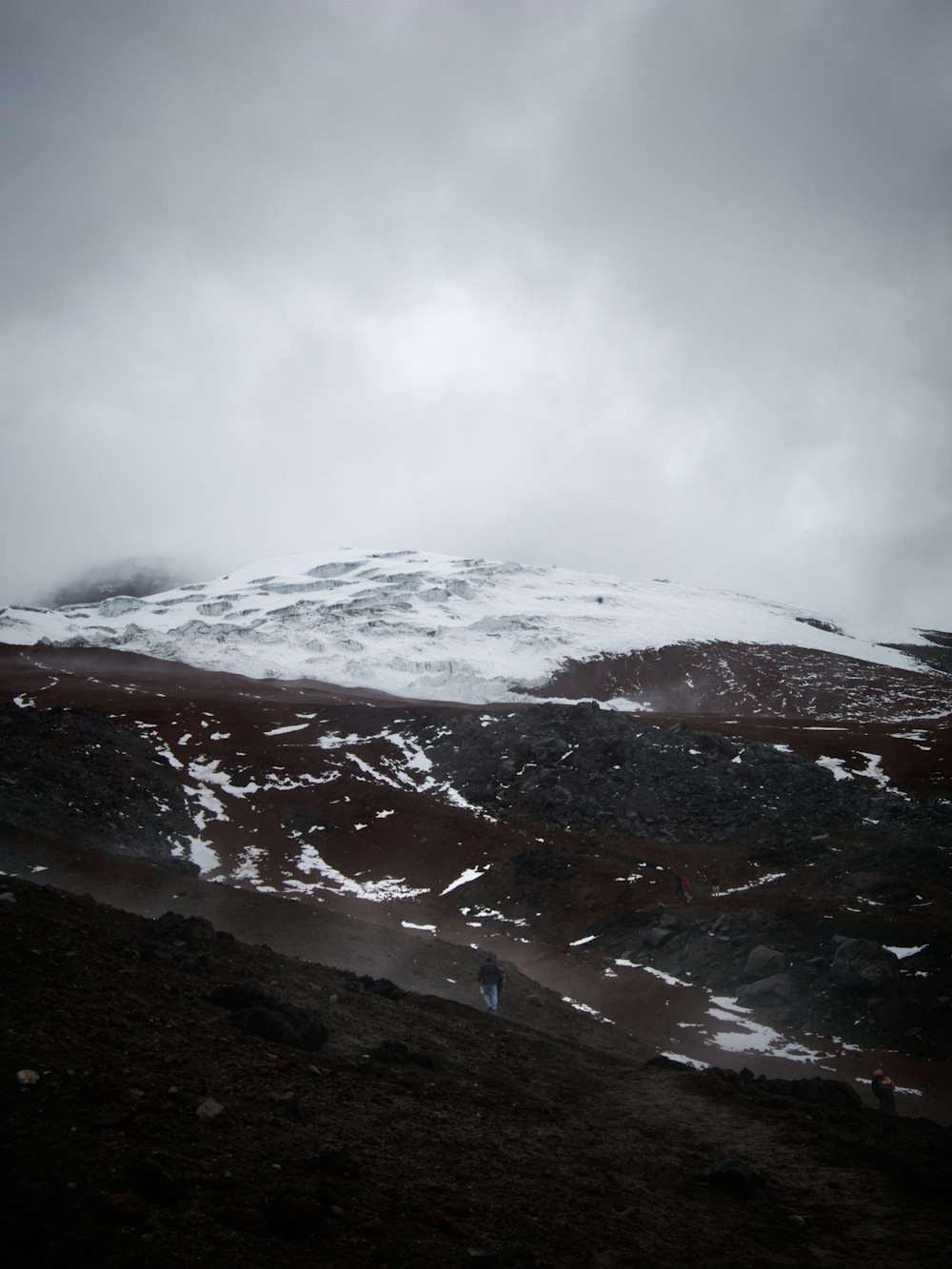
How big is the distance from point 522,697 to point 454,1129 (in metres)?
92.5

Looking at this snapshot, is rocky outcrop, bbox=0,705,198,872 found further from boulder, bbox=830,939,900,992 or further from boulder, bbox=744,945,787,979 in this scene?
boulder, bbox=830,939,900,992

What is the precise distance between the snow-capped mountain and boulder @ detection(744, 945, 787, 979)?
72548 mm

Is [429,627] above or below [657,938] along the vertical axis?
above

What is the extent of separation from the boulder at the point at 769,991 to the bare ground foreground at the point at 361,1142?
863 centimetres

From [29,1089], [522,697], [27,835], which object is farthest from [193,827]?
[522,697]

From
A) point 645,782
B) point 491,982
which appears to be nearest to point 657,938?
point 491,982

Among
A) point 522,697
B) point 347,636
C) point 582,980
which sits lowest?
point 582,980

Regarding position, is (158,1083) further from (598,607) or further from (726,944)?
(598,607)

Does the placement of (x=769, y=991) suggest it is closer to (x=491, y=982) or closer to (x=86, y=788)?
(x=491, y=982)

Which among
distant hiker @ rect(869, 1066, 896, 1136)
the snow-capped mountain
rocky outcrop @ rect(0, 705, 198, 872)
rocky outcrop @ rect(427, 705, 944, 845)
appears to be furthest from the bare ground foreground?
the snow-capped mountain

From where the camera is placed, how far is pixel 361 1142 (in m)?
8.37

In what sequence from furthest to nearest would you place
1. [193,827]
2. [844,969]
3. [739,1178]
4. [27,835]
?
1. [193,827]
2. [27,835]
3. [844,969]
4. [739,1178]

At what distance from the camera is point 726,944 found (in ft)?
84.7

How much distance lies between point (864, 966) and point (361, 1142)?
19191 mm
